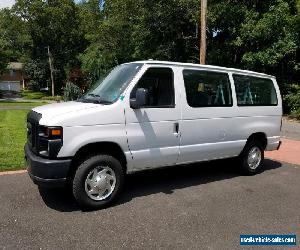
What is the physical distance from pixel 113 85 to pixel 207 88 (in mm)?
1775

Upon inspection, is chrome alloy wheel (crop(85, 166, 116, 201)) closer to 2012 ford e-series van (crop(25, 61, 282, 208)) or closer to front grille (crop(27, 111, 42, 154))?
2012 ford e-series van (crop(25, 61, 282, 208))

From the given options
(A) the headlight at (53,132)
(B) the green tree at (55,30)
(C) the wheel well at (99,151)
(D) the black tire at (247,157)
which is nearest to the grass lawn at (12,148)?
(C) the wheel well at (99,151)

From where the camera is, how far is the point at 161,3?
87.8ft

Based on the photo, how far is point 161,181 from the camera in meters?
7.09

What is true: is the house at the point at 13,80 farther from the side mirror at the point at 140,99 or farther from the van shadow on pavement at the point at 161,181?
the side mirror at the point at 140,99

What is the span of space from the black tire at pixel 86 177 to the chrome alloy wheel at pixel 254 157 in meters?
3.14

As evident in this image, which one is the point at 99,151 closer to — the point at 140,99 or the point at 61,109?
the point at 61,109

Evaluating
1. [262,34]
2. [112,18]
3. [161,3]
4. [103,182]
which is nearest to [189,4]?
[161,3]

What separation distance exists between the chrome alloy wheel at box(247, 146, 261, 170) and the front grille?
4.28 metres

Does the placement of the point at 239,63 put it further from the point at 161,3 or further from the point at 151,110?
the point at 151,110

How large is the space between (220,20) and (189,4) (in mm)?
3574

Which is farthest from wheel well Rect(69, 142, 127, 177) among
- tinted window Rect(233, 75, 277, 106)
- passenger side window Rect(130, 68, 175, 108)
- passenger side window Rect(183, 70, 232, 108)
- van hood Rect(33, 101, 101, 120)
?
tinted window Rect(233, 75, 277, 106)

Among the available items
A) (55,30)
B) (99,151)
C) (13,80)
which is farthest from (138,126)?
(13,80)

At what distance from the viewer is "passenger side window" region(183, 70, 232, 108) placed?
20.8 ft
